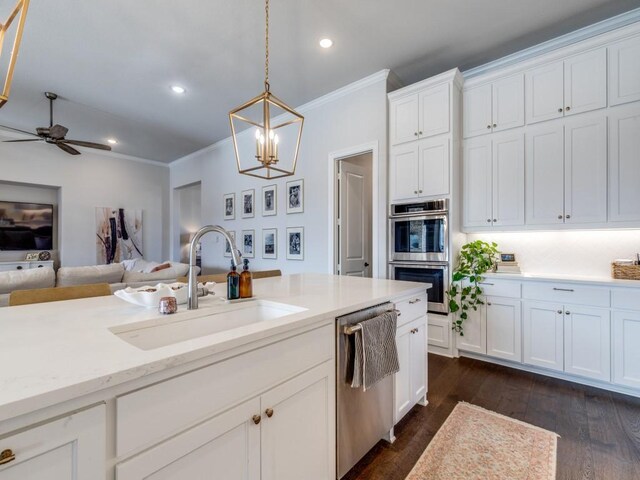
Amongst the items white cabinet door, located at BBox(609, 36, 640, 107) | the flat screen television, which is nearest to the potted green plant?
white cabinet door, located at BBox(609, 36, 640, 107)

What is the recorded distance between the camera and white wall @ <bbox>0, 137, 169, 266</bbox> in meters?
5.51

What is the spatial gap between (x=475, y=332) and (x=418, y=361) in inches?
53.4

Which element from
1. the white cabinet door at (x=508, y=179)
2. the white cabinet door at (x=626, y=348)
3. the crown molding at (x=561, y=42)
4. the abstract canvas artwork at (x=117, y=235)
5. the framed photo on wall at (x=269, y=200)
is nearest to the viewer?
the white cabinet door at (x=626, y=348)

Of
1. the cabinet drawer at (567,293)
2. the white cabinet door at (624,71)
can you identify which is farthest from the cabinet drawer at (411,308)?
the white cabinet door at (624,71)

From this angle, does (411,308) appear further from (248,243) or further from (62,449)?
(248,243)

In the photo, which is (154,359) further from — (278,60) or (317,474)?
(278,60)

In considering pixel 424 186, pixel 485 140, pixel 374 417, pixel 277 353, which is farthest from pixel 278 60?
pixel 374 417

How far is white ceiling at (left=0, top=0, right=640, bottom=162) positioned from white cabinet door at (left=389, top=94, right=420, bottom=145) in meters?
0.41

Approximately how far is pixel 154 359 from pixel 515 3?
3519mm

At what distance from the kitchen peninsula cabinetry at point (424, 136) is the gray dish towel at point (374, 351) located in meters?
2.01

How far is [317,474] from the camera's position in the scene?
132 cm

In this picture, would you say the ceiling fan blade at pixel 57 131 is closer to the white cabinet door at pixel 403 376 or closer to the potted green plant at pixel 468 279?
the white cabinet door at pixel 403 376

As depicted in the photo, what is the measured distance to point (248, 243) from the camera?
210 inches

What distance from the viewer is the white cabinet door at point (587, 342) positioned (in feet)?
7.90
